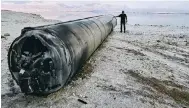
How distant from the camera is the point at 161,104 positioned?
5.37 m

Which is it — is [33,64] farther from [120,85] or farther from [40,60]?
[120,85]

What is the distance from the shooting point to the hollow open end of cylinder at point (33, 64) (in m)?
4.65

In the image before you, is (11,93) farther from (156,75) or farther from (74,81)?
(156,75)

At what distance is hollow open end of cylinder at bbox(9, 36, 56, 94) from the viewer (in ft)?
15.3

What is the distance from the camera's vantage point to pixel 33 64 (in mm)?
4660

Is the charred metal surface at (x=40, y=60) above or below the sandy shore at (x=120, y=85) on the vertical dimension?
above

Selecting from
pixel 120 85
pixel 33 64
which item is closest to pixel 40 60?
pixel 33 64

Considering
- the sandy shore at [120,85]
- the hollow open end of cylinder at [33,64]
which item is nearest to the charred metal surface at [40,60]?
the hollow open end of cylinder at [33,64]

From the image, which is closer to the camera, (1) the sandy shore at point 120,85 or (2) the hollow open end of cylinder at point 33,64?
(2) the hollow open end of cylinder at point 33,64

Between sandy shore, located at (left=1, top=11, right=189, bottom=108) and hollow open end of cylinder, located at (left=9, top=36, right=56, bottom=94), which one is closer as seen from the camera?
hollow open end of cylinder, located at (left=9, top=36, right=56, bottom=94)

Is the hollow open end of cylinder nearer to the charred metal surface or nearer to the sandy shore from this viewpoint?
the charred metal surface

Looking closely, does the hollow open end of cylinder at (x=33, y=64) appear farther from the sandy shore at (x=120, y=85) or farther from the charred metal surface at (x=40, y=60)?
the sandy shore at (x=120, y=85)

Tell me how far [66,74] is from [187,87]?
3716 millimetres

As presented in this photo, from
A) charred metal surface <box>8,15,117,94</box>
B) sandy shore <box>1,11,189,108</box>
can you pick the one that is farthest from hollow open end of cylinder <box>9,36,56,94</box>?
sandy shore <box>1,11,189,108</box>
